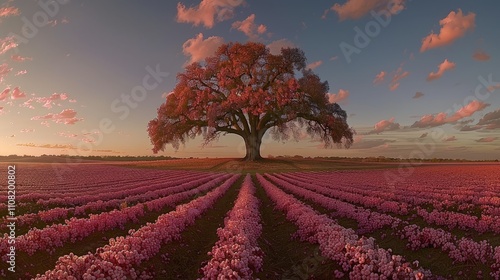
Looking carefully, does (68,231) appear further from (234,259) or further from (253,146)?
(253,146)

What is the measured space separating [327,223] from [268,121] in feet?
177

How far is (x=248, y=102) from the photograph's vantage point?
192 feet

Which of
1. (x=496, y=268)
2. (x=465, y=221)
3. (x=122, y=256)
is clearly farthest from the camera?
(x=465, y=221)

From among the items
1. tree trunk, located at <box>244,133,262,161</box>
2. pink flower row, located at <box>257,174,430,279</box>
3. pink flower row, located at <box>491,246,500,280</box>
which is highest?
tree trunk, located at <box>244,133,262,161</box>

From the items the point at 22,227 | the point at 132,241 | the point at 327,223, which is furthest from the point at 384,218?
the point at 22,227

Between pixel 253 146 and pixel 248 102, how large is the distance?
9.73m

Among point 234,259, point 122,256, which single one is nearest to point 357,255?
point 234,259

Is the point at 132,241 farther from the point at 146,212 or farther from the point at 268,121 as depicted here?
the point at 268,121

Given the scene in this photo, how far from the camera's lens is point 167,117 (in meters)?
64.7

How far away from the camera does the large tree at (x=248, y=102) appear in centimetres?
5969

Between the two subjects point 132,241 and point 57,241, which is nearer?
point 132,241

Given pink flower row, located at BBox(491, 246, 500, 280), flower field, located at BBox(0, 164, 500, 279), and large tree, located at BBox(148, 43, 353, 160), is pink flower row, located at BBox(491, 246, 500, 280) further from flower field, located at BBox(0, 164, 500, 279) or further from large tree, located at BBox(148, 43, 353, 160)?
large tree, located at BBox(148, 43, 353, 160)

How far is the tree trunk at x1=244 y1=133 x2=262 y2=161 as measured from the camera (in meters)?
64.6

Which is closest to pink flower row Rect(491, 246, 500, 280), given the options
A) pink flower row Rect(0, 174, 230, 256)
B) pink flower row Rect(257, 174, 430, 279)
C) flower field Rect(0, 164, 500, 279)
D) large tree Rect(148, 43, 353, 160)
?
flower field Rect(0, 164, 500, 279)
